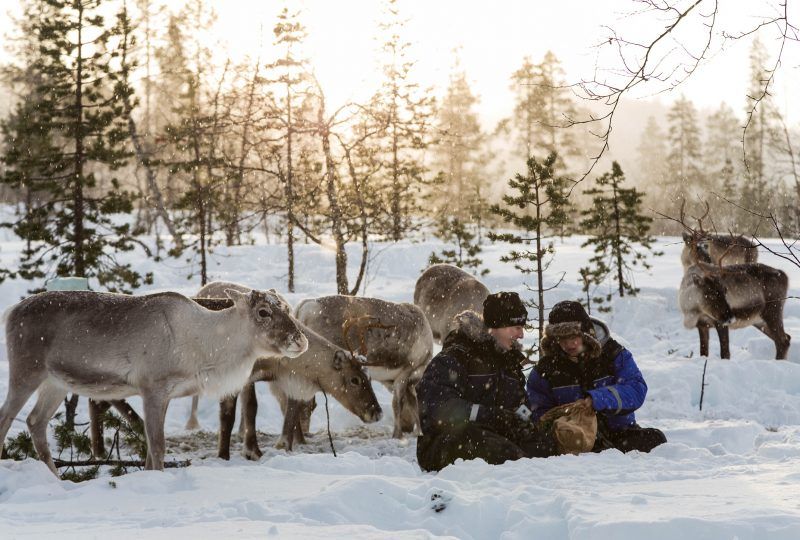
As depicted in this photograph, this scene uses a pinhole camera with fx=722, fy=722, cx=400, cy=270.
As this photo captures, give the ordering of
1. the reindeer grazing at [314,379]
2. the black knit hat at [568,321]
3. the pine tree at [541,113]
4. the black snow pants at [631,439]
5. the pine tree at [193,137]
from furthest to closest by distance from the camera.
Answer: the pine tree at [541,113], the pine tree at [193,137], the reindeer grazing at [314,379], the black snow pants at [631,439], the black knit hat at [568,321]

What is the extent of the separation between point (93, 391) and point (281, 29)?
39.0 ft

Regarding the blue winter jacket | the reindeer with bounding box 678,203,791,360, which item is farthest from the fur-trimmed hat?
the reindeer with bounding box 678,203,791,360

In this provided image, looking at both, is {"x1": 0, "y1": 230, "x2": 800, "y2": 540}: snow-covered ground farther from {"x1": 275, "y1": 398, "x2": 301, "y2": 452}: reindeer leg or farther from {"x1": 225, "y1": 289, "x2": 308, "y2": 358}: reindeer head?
{"x1": 225, "y1": 289, "x2": 308, "y2": 358}: reindeer head

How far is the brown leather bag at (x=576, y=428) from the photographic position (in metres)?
6.35

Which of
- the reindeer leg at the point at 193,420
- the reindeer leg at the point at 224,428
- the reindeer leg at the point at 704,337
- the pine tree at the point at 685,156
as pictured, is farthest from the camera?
the pine tree at the point at 685,156

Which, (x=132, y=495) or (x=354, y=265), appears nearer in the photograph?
(x=132, y=495)

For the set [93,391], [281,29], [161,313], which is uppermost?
[281,29]

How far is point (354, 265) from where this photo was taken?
2364cm

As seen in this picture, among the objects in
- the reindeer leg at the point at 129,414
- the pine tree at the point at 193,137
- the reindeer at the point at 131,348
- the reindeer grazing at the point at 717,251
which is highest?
the pine tree at the point at 193,137

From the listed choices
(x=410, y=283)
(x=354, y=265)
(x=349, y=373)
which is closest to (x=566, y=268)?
(x=410, y=283)

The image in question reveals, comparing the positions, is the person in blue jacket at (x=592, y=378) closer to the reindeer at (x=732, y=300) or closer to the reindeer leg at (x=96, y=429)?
the reindeer leg at (x=96, y=429)

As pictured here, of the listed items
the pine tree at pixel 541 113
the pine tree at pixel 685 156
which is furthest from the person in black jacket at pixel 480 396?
the pine tree at pixel 685 156

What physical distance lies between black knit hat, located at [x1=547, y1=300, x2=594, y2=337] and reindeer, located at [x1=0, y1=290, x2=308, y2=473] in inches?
94.3

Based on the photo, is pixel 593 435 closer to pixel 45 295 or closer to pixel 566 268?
pixel 45 295
